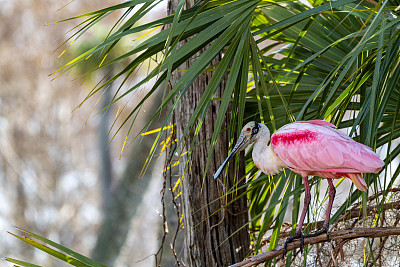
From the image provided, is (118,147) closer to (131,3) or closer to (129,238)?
(129,238)

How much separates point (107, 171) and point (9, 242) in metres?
1.23

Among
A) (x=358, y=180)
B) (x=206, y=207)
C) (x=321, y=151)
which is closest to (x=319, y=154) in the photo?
(x=321, y=151)

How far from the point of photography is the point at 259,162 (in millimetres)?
1809

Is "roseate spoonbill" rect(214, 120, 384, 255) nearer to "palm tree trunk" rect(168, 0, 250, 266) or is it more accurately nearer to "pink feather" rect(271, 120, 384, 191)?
"pink feather" rect(271, 120, 384, 191)

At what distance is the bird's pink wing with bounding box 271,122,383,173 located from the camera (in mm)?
1596

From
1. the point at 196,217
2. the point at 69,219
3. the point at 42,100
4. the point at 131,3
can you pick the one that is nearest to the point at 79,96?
the point at 42,100

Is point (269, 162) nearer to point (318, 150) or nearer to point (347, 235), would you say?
point (318, 150)

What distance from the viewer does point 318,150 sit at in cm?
166

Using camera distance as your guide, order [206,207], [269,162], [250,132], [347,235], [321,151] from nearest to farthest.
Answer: [347,235] < [321,151] < [269,162] < [250,132] < [206,207]

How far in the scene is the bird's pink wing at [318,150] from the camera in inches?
62.8

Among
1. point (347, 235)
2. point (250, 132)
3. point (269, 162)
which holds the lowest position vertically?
point (347, 235)

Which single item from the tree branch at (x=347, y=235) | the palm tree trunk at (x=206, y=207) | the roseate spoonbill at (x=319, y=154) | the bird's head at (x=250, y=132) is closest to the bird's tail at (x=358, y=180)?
the roseate spoonbill at (x=319, y=154)

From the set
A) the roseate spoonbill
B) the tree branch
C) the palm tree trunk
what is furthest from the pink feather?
the palm tree trunk

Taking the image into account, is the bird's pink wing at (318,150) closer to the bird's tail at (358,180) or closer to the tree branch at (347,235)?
the bird's tail at (358,180)
